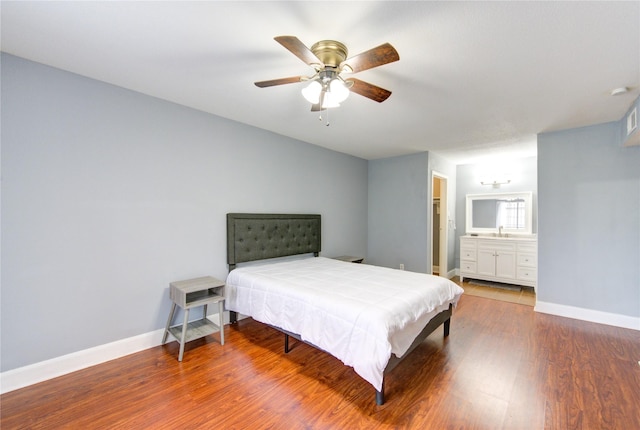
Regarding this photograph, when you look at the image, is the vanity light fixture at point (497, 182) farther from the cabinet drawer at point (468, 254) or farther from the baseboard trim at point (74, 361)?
the baseboard trim at point (74, 361)

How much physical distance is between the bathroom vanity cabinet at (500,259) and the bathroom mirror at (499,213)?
33cm

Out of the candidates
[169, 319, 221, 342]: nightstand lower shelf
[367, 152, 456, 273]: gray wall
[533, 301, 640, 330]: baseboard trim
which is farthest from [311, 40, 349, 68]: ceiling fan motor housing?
[533, 301, 640, 330]: baseboard trim

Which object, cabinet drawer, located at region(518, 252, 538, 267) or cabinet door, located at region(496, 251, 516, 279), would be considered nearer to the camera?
cabinet drawer, located at region(518, 252, 538, 267)

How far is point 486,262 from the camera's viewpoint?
16.6 feet

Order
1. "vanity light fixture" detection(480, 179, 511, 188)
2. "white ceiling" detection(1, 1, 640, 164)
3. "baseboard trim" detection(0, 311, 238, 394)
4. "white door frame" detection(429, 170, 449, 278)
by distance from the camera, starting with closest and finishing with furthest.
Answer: "white ceiling" detection(1, 1, 640, 164) < "baseboard trim" detection(0, 311, 238, 394) < "vanity light fixture" detection(480, 179, 511, 188) < "white door frame" detection(429, 170, 449, 278)

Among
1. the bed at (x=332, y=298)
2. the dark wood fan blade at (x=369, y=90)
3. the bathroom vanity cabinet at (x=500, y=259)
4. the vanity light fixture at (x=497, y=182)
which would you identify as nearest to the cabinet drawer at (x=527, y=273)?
the bathroom vanity cabinet at (x=500, y=259)

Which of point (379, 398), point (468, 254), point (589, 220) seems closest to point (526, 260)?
point (468, 254)

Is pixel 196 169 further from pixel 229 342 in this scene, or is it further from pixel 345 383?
pixel 345 383

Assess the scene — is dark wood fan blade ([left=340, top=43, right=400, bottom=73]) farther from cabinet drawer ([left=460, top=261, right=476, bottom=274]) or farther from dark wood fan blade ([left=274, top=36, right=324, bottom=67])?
cabinet drawer ([left=460, top=261, right=476, bottom=274])

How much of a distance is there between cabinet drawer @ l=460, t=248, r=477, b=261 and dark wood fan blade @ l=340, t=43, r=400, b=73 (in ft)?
15.6

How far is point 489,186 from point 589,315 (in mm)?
2737

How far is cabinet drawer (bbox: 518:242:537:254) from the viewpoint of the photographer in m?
4.61

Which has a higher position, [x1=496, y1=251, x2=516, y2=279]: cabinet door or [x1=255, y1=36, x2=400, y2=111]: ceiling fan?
[x1=255, y1=36, x2=400, y2=111]: ceiling fan

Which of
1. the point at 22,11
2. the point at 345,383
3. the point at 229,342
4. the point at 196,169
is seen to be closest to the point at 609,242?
the point at 345,383
